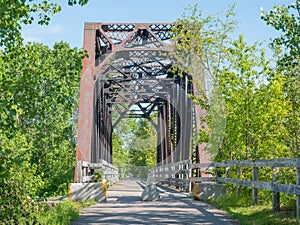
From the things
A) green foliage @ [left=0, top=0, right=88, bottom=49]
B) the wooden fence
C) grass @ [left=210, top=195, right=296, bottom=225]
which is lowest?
grass @ [left=210, top=195, right=296, bottom=225]

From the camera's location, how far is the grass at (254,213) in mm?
7086

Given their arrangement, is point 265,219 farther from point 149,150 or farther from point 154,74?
point 149,150

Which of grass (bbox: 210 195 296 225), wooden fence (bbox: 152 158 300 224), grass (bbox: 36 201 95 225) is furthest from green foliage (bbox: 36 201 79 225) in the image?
wooden fence (bbox: 152 158 300 224)

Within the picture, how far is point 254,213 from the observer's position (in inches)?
330

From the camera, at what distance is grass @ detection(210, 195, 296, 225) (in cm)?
709

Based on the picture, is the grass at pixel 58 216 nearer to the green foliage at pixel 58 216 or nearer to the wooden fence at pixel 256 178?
the green foliage at pixel 58 216

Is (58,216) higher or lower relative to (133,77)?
lower

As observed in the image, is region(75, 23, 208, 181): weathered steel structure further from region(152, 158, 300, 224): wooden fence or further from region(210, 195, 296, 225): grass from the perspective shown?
region(210, 195, 296, 225): grass

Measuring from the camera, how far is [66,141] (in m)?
27.2

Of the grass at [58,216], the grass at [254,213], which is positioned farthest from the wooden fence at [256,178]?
the grass at [58,216]

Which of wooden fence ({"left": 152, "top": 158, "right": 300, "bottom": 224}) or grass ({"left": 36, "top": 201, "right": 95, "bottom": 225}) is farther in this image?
grass ({"left": 36, "top": 201, "right": 95, "bottom": 225})

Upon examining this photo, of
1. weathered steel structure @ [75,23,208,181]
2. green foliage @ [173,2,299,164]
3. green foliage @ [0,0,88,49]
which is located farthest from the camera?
weathered steel structure @ [75,23,208,181]

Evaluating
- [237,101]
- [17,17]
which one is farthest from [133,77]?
[17,17]

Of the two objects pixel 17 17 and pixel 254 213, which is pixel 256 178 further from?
pixel 17 17
